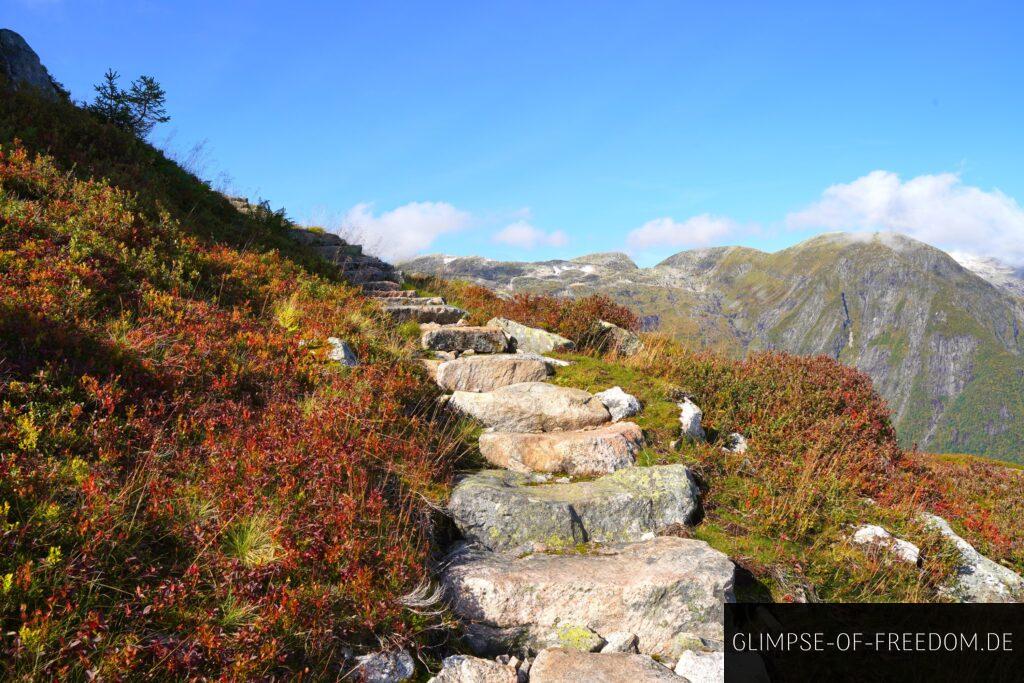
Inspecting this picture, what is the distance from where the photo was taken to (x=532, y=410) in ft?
29.0

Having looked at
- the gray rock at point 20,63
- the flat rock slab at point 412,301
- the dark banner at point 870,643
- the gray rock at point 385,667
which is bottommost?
the dark banner at point 870,643

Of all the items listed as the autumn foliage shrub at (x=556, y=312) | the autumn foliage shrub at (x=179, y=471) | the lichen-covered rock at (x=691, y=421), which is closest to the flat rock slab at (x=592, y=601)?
the autumn foliage shrub at (x=179, y=471)

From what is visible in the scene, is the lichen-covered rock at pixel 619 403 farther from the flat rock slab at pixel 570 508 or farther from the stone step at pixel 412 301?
the stone step at pixel 412 301

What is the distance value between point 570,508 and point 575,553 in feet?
1.70

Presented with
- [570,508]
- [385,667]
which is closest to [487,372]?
[570,508]

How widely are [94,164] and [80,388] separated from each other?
29.5 feet

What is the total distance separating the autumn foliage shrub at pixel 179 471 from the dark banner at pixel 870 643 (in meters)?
3.07

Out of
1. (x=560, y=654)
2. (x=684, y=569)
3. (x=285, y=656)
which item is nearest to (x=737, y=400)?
(x=684, y=569)

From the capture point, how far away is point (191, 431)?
585 centimetres

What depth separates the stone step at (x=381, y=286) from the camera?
1714 centimetres

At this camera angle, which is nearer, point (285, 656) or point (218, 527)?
point (285, 656)

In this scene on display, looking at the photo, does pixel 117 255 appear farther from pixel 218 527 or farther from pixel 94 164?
pixel 218 527

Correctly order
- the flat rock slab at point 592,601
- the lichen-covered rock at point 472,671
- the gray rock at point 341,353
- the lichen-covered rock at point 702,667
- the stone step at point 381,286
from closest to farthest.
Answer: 1. the lichen-covered rock at point 472,671
2. the lichen-covered rock at point 702,667
3. the flat rock slab at point 592,601
4. the gray rock at point 341,353
5. the stone step at point 381,286

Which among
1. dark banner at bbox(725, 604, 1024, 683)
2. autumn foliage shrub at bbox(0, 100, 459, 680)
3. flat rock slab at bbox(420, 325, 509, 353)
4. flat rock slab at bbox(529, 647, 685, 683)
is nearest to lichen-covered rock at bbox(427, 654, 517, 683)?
flat rock slab at bbox(529, 647, 685, 683)
